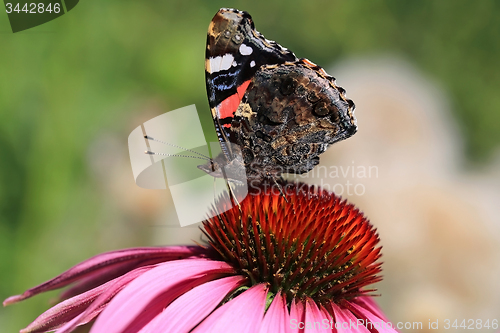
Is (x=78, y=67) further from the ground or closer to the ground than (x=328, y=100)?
further from the ground

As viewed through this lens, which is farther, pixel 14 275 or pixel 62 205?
pixel 62 205

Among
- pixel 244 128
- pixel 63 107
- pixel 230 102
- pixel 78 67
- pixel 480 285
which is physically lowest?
pixel 480 285

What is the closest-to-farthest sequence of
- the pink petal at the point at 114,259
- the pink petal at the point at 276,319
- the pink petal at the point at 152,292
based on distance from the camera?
the pink petal at the point at 152,292
the pink petal at the point at 276,319
the pink petal at the point at 114,259

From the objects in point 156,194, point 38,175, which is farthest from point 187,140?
point 38,175

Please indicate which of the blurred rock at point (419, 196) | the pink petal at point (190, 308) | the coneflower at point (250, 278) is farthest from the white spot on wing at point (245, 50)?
the blurred rock at point (419, 196)

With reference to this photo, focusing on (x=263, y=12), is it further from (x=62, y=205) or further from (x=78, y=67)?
(x=62, y=205)

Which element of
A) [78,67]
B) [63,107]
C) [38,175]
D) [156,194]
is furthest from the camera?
[156,194]

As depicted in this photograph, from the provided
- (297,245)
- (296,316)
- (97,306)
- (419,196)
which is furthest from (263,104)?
(419,196)

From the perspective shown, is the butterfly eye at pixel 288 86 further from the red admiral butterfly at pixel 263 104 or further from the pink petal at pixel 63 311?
the pink petal at pixel 63 311
